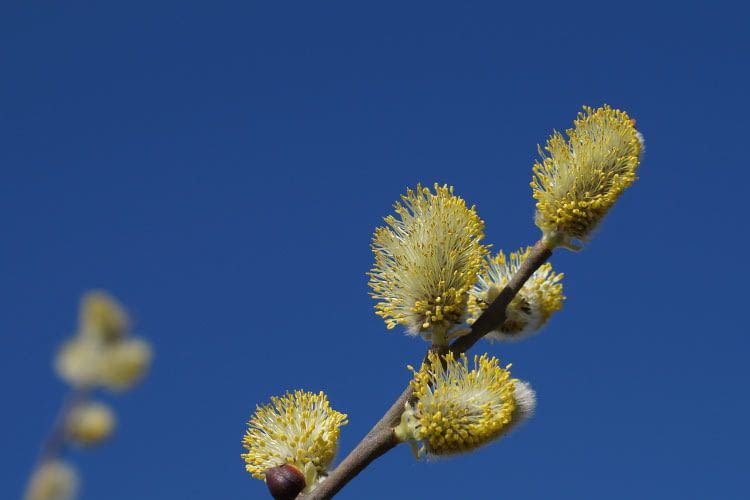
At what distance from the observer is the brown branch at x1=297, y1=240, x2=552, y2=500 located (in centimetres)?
236

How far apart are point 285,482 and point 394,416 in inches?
14.6

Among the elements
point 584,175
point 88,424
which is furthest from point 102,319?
point 584,175

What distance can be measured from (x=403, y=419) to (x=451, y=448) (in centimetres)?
17

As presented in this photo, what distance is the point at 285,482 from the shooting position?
2.50 meters

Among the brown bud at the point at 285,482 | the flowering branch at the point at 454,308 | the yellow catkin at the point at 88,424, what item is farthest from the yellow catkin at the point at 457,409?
the yellow catkin at the point at 88,424

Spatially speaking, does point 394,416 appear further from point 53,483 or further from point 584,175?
point 53,483

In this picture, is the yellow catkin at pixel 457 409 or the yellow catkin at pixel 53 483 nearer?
the yellow catkin at pixel 53 483

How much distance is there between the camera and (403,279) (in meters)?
2.65

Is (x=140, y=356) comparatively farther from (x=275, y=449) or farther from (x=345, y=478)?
(x=275, y=449)

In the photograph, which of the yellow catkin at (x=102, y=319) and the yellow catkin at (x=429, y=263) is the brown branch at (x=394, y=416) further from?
the yellow catkin at (x=102, y=319)

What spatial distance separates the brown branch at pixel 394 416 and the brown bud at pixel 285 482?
0.05m

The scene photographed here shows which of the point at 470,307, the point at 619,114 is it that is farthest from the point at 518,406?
the point at 619,114

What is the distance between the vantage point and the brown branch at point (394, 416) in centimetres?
236

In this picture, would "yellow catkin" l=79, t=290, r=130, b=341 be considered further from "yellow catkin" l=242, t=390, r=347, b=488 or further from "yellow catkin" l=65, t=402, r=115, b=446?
"yellow catkin" l=242, t=390, r=347, b=488
